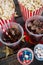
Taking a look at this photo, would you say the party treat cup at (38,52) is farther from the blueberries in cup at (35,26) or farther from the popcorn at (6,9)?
the popcorn at (6,9)

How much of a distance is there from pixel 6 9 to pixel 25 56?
15.6 inches

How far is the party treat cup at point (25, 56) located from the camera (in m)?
1.34

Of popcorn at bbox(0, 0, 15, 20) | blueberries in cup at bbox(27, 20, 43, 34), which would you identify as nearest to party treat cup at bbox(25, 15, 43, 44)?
blueberries in cup at bbox(27, 20, 43, 34)

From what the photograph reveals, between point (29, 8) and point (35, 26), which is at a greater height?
point (29, 8)

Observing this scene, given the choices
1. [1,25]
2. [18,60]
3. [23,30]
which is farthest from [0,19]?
[18,60]

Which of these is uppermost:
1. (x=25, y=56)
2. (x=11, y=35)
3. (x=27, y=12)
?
(x=27, y=12)

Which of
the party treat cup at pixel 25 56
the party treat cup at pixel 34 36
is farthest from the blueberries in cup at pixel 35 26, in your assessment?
the party treat cup at pixel 25 56

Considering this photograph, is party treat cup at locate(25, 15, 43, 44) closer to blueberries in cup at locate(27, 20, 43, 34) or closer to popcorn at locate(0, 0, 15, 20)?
blueberries in cup at locate(27, 20, 43, 34)

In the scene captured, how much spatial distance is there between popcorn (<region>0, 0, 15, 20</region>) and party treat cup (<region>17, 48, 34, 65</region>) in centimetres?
28

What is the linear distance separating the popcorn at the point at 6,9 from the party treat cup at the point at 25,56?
11.2 inches

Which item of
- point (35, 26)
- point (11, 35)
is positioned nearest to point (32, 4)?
point (35, 26)

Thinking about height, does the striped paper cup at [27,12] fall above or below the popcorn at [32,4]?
below

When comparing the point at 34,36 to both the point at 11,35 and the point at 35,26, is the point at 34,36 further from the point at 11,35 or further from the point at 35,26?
the point at 11,35

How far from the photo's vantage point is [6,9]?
57.3 inches
